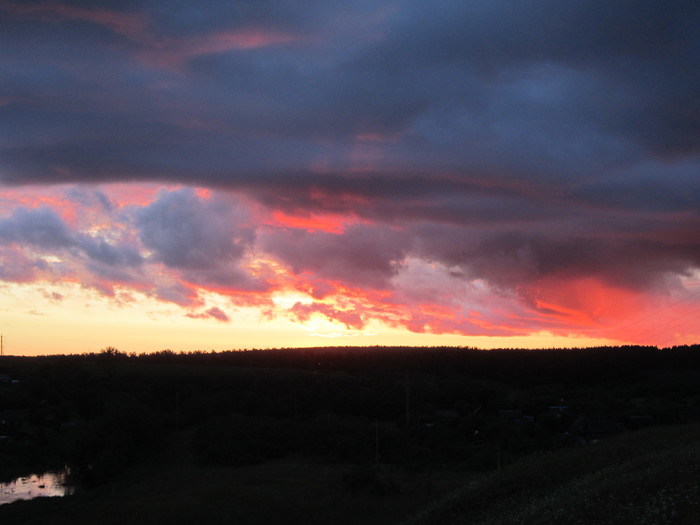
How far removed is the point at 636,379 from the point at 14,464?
241ft

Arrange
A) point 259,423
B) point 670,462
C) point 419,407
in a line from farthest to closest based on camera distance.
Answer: point 419,407
point 259,423
point 670,462

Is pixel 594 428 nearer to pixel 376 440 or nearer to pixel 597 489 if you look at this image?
pixel 376 440

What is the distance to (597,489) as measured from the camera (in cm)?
2016

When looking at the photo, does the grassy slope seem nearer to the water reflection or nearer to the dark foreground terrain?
the dark foreground terrain

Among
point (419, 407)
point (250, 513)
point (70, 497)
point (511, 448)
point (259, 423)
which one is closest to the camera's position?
point (250, 513)

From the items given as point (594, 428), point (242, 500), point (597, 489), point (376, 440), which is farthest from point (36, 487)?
point (597, 489)

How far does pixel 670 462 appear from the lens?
20.7 m

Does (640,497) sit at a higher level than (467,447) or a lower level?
higher

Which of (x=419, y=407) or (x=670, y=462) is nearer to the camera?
(x=670, y=462)

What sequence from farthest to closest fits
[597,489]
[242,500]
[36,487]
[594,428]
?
[594,428] < [36,487] < [242,500] < [597,489]

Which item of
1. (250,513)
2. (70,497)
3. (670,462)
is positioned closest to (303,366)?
(70,497)

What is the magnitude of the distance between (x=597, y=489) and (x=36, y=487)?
47.7 metres

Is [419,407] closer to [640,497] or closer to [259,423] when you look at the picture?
[259,423]

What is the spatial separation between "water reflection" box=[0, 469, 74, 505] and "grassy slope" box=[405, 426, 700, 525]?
34736 millimetres
